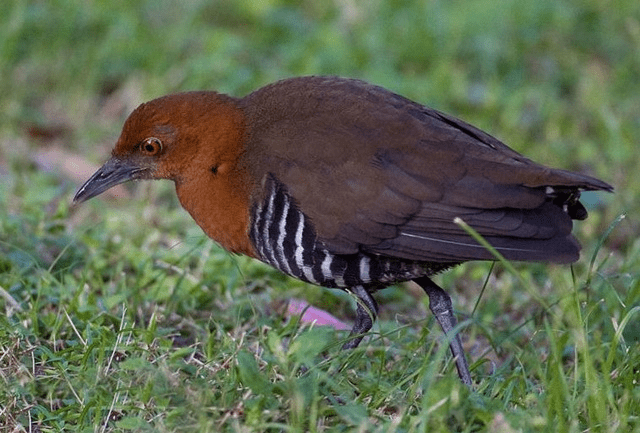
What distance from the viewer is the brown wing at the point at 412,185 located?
4.14 meters

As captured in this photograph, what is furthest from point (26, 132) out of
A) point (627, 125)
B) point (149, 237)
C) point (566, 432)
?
point (566, 432)

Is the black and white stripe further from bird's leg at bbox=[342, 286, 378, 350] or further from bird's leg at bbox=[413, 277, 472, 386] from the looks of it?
bird's leg at bbox=[413, 277, 472, 386]

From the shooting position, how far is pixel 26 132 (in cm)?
703

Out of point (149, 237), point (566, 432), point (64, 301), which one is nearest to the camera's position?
point (566, 432)

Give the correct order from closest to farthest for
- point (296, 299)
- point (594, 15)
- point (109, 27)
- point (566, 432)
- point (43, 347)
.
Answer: point (566, 432), point (43, 347), point (296, 299), point (109, 27), point (594, 15)

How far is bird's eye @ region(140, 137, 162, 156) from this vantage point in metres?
4.71

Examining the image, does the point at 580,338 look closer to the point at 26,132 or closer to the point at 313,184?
the point at 313,184

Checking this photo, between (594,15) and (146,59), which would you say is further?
(594,15)

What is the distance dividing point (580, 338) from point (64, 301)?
221cm

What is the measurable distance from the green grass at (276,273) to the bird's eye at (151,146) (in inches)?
20.8

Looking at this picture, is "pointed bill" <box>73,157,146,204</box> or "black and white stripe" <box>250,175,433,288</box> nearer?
"black and white stripe" <box>250,175,433,288</box>

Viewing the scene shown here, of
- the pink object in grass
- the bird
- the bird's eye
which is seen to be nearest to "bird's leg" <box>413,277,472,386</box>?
the bird

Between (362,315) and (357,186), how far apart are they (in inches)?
26.2

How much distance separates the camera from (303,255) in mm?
4316
